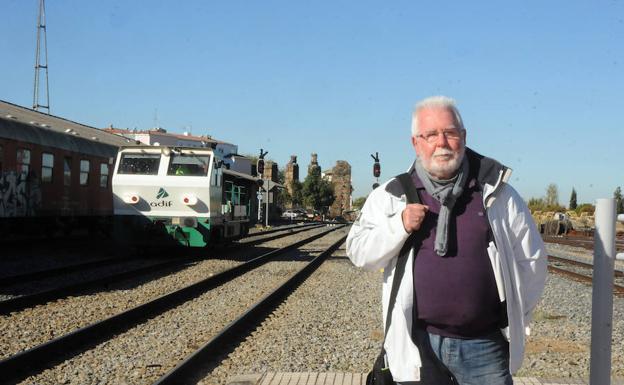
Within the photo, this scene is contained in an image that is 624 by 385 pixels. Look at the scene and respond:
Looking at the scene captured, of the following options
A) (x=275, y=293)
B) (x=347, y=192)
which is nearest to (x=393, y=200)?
(x=275, y=293)

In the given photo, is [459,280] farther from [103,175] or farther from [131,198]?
[103,175]

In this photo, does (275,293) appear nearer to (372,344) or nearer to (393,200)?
(372,344)

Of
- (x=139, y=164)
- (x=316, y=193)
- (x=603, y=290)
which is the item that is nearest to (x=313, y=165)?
(x=316, y=193)

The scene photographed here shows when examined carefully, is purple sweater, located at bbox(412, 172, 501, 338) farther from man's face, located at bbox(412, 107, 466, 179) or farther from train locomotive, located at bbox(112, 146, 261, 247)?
train locomotive, located at bbox(112, 146, 261, 247)

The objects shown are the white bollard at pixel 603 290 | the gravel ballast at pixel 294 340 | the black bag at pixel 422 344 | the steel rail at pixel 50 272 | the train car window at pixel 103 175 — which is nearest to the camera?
the black bag at pixel 422 344

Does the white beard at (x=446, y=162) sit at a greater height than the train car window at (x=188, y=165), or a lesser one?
lesser

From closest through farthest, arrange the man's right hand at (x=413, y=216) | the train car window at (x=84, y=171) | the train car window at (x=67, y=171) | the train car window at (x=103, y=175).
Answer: the man's right hand at (x=413, y=216) → the train car window at (x=67, y=171) → the train car window at (x=84, y=171) → the train car window at (x=103, y=175)

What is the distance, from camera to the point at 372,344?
712 cm

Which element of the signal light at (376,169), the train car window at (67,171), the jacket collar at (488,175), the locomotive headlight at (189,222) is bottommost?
the locomotive headlight at (189,222)

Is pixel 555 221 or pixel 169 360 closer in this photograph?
pixel 169 360

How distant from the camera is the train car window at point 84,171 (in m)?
20.0

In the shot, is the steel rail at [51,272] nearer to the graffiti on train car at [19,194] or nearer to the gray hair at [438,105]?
the graffiti on train car at [19,194]

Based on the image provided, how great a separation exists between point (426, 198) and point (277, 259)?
Result: 50.7 ft

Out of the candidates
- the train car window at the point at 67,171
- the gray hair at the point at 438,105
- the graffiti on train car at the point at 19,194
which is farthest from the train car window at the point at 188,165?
the gray hair at the point at 438,105
